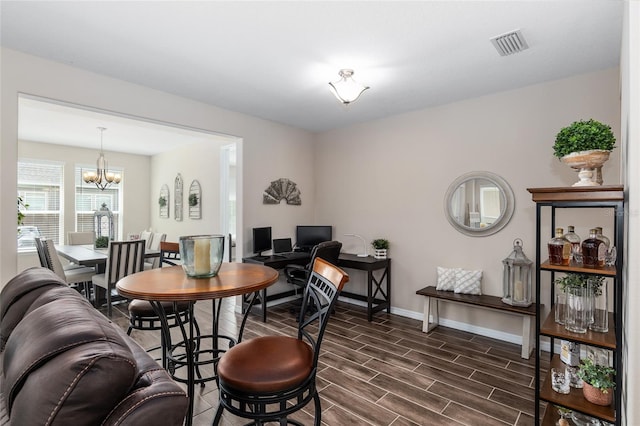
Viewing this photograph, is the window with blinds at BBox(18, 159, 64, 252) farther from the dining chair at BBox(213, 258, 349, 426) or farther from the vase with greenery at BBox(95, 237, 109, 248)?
the dining chair at BBox(213, 258, 349, 426)

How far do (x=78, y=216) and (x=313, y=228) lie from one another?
202 inches

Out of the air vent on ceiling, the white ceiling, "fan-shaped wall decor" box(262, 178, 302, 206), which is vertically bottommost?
"fan-shaped wall decor" box(262, 178, 302, 206)

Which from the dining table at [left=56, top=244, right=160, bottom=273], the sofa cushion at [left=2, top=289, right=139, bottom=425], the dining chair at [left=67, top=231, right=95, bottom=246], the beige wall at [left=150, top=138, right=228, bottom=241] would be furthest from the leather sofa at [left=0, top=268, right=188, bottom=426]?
the dining chair at [left=67, top=231, right=95, bottom=246]

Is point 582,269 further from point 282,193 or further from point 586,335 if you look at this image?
point 282,193

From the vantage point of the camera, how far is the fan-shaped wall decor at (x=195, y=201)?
5.80 metres

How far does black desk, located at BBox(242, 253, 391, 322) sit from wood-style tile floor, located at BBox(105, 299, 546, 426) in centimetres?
26

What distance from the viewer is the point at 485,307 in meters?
3.20

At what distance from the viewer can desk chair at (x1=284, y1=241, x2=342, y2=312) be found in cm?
352

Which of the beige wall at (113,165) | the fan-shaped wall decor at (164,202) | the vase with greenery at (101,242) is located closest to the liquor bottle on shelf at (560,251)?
the vase with greenery at (101,242)

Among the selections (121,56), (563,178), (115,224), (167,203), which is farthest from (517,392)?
(115,224)

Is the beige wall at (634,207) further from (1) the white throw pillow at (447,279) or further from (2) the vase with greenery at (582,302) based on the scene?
(1) the white throw pillow at (447,279)

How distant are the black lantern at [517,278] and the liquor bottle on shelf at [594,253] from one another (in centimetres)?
140

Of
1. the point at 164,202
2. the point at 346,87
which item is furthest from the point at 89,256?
the point at 346,87

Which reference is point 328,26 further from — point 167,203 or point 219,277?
point 167,203
